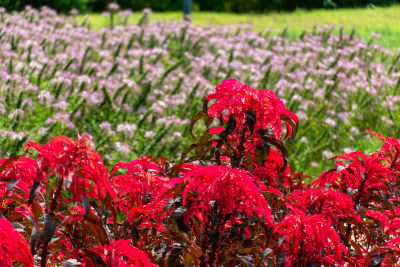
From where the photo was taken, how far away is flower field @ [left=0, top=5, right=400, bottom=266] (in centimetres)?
132

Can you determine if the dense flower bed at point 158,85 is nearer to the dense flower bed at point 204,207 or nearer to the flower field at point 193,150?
the flower field at point 193,150

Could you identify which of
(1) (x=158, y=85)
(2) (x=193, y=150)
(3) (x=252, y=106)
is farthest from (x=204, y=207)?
(1) (x=158, y=85)

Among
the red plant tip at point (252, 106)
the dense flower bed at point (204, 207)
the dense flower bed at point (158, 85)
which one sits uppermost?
the red plant tip at point (252, 106)

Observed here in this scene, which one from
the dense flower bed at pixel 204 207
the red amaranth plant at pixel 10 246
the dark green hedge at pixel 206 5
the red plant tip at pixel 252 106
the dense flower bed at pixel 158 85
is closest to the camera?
the red amaranth plant at pixel 10 246

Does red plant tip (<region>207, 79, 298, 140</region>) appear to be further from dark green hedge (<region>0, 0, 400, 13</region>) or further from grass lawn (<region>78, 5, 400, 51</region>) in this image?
dark green hedge (<region>0, 0, 400, 13</region>)

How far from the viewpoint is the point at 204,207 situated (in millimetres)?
1368

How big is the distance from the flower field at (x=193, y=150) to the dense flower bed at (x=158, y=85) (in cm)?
2

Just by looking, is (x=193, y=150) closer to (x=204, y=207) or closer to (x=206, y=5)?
(x=204, y=207)

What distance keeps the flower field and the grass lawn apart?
72.4 inches

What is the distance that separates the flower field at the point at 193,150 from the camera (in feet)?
4.32

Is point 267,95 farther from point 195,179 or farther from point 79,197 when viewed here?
point 79,197

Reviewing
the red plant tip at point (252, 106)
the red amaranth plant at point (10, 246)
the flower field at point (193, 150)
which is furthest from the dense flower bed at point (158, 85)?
the red amaranth plant at point (10, 246)

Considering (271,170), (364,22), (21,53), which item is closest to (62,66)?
(21,53)

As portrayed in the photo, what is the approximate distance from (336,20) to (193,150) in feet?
25.7
